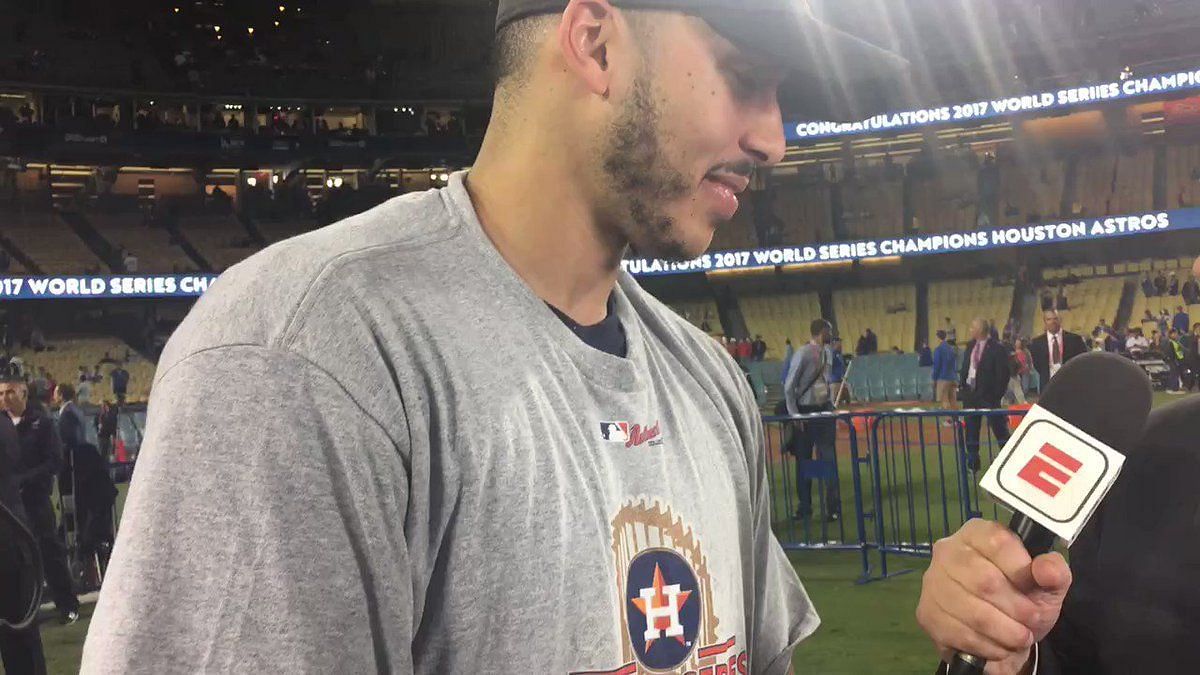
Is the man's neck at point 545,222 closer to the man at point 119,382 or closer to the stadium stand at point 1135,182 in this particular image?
the man at point 119,382

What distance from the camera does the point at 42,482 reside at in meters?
5.72

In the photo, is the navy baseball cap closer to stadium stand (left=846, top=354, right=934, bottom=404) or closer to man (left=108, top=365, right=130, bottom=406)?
stadium stand (left=846, top=354, right=934, bottom=404)

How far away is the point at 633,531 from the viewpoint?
1.01 meters

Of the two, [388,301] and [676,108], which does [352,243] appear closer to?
[388,301]

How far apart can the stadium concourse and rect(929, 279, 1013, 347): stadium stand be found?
51 millimetres

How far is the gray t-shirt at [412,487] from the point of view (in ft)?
2.38

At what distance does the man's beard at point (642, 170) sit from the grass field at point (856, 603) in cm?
324

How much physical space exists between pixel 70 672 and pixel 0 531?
1.76m

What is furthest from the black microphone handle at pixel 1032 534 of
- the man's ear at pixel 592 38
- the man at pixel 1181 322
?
the man at pixel 1181 322

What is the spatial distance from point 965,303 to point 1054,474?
71.6ft

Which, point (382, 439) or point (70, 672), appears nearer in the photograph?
point (382, 439)

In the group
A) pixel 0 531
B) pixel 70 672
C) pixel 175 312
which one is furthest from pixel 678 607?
pixel 175 312

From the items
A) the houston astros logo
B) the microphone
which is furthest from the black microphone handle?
the houston astros logo

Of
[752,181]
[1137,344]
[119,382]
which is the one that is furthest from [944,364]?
[119,382]
